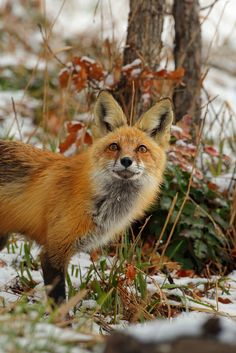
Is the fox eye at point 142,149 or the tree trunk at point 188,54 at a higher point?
the tree trunk at point 188,54

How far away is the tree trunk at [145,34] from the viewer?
4.90 metres

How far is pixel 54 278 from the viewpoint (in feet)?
11.0

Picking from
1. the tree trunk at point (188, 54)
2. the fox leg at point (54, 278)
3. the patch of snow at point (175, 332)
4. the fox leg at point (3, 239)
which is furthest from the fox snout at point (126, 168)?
the tree trunk at point (188, 54)

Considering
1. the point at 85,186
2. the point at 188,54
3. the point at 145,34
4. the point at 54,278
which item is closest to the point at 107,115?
the point at 85,186

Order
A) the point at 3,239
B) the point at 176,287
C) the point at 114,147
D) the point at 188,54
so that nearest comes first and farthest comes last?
the point at 114,147 < the point at 176,287 < the point at 3,239 < the point at 188,54

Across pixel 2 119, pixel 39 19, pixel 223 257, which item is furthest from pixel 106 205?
pixel 39 19

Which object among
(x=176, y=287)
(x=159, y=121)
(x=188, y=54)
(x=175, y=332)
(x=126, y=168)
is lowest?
(x=176, y=287)

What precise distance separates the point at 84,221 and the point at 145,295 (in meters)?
0.62

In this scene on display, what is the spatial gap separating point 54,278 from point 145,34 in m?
2.51

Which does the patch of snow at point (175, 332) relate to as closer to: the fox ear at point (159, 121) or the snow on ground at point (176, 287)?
the snow on ground at point (176, 287)

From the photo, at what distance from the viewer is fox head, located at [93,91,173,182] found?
133 inches

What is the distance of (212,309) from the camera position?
3.49 metres

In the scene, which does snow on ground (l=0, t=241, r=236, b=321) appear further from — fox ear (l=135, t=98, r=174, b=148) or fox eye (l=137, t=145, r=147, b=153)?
fox ear (l=135, t=98, r=174, b=148)

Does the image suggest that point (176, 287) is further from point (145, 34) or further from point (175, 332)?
point (145, 34)
